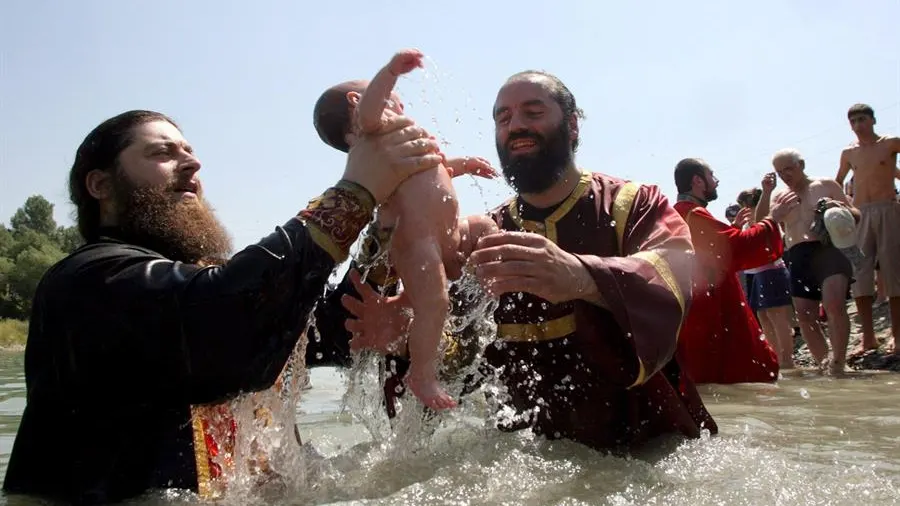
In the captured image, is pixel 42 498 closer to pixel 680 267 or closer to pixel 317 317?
pixel 317 317

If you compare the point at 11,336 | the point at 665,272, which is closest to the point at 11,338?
the point at 11,336

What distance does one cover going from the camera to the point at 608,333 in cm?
336

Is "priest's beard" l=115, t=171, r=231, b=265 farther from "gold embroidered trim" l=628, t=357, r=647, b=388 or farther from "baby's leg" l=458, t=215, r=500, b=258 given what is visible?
"gold embroidered trim" l=628, t=357, r=647, b=388

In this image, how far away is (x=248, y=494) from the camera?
279cm

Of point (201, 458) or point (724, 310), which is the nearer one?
point (201, 458)

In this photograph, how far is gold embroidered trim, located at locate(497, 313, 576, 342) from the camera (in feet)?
11.7

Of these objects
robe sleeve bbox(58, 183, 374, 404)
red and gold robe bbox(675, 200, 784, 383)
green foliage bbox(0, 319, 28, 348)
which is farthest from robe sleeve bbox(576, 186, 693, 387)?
green foliage bbox(0, 319, 28, 348)

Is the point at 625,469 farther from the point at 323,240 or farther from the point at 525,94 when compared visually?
the point at 525,94

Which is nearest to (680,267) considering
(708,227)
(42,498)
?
(42,498)

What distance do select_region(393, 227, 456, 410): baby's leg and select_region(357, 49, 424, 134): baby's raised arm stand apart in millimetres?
435

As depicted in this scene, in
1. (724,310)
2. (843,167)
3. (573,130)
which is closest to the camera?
(573,130)

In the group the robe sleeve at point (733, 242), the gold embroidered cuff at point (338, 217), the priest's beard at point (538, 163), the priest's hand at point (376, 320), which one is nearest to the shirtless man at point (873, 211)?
the robe sleeve at point (733, 242)

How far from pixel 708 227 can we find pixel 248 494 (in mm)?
4809

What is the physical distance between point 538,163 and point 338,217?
1568 mm
